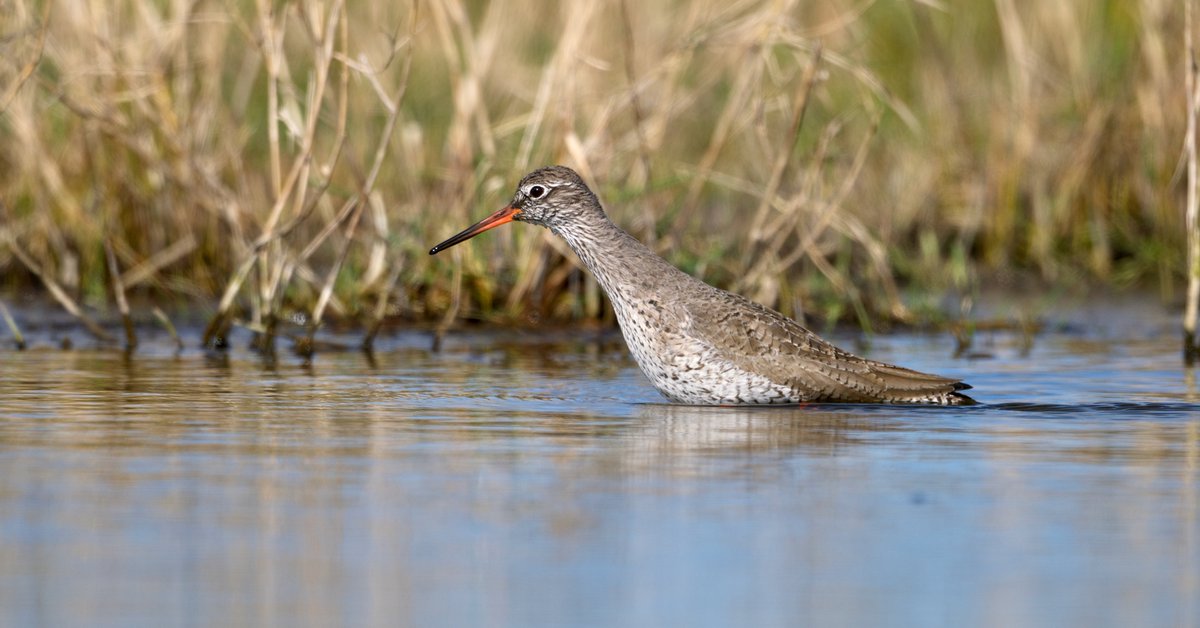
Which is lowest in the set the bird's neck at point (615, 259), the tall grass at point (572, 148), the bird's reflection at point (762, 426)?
the bird's reflection at point (762, 426)

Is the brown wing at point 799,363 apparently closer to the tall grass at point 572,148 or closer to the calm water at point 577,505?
the calm water at point 577,505

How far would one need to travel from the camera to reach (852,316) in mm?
11328

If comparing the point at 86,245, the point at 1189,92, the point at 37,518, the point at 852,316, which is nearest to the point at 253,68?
the point at 86,245

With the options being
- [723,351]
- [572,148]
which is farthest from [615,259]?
[572,148]

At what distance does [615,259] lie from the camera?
8258 millimetres

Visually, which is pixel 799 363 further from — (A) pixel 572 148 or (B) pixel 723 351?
(A) pixel 572 148

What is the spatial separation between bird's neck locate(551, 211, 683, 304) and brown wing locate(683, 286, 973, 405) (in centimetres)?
25

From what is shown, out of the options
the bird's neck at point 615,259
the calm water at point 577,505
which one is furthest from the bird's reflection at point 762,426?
the bird's neck at point 615,259

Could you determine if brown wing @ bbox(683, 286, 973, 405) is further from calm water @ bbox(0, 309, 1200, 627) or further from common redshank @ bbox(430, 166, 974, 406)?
calm water @ bbox(0, 309, 1200, 627)

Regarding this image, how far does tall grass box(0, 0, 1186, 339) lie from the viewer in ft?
32.4

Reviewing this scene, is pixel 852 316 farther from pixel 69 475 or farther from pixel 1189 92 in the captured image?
pixel 69 475

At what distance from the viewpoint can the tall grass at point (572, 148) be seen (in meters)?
9.88

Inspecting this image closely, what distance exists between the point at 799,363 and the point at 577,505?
2.82m

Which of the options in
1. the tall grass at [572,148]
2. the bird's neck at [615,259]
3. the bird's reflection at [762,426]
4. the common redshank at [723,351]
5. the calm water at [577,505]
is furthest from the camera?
the tall grass at [572,148]
